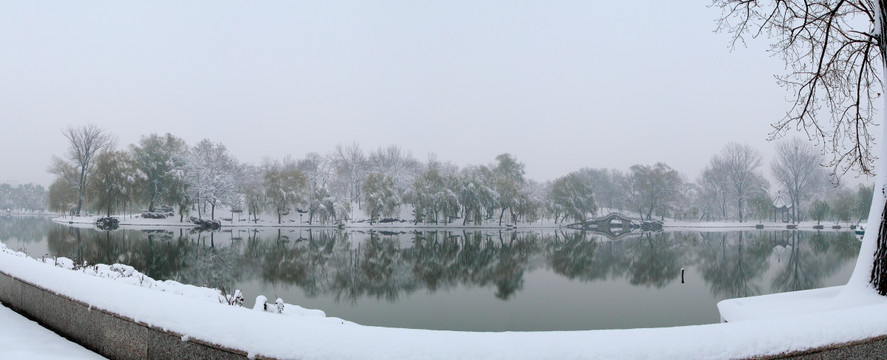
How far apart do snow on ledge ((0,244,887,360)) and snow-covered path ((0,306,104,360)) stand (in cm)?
113

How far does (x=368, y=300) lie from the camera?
1755 centimetres

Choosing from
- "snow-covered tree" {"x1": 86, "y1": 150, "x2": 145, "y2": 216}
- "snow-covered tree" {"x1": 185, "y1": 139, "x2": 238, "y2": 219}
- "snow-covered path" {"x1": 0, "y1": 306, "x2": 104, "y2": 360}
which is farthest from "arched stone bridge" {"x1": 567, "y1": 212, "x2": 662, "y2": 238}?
"snow-covered path" {"x1": 0, "y1": 306, "x2": 104, "y2": 360}

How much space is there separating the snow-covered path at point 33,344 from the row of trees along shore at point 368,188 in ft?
159

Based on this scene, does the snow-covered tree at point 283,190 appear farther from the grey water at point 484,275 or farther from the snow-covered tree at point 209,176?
the grey water at point 484,275

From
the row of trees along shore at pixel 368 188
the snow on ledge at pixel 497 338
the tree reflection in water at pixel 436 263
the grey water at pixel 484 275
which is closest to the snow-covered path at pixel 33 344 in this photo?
the snow on ledge at pixel 497 338

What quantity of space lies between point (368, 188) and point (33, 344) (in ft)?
165

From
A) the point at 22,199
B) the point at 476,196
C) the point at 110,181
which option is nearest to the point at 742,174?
the point at 476,196

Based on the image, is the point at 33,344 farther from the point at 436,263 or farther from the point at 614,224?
the point at 614,224

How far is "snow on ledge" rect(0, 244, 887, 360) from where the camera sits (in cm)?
332

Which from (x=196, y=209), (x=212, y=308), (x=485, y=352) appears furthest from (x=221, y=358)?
(x=196, y=209)

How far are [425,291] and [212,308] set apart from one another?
1558 centimetres

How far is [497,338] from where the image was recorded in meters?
3.47

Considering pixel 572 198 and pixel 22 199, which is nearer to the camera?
pixel 572 198

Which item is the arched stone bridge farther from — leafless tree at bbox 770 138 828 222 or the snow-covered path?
the snow-covered path
